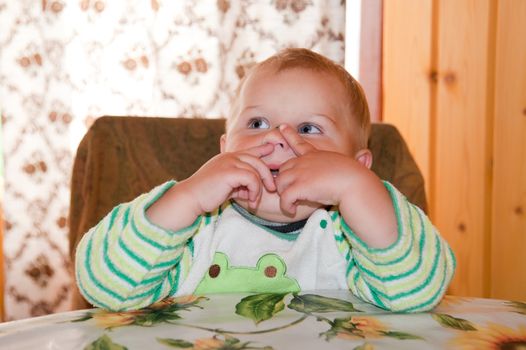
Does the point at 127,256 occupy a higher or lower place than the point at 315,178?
lower

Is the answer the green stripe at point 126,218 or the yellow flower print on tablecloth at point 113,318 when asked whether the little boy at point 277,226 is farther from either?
the yellow flower print on tablecloth at point 113,318

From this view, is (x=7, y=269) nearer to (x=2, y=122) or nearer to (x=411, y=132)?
(x=2, y=122)

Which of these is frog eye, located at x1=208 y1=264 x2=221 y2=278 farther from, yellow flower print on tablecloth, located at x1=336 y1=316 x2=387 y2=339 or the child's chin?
yellow flower print on tablecloth, located at x1=336 y1=316 x2=387 y2=339

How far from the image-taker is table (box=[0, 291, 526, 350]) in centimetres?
53

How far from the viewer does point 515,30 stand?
1706 millimetres

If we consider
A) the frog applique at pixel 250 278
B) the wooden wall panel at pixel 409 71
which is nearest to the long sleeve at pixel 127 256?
the frog applique at pixel 250 278

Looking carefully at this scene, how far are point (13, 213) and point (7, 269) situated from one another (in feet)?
0.72

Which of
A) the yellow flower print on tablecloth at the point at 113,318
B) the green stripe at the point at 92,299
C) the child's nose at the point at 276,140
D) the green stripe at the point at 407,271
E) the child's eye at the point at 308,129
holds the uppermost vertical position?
the child's eye at the point at 308,129

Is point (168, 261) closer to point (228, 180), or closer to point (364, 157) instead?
point (228, 180)

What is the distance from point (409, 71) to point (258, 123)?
1148mm

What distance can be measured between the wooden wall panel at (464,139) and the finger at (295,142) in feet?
3.55

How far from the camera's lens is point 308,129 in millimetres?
1058

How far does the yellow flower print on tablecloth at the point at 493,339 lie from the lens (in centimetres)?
56

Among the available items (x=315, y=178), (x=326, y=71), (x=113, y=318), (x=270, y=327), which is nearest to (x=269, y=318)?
(x=270, y=327)
